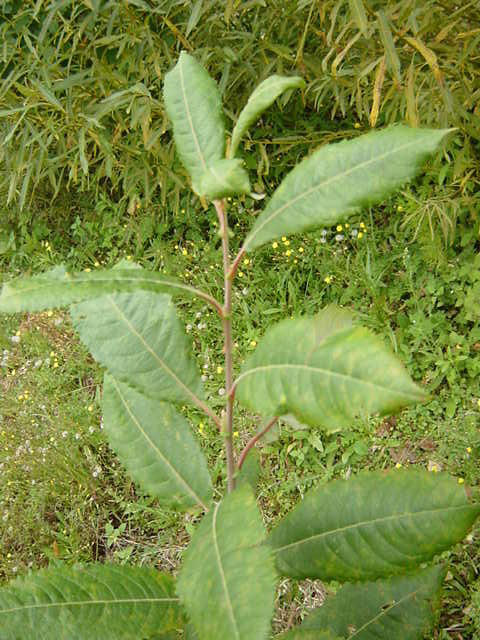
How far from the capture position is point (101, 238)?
381cm

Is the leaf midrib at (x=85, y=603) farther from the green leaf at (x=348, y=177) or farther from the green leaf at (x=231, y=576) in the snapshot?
the green leaf at (x=348, y=177)

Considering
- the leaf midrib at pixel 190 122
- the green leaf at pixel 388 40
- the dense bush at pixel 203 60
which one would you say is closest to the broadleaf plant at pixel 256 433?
the leaf midrib at pixel 190 122

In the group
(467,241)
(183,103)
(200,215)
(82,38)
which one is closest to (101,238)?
(200,215)

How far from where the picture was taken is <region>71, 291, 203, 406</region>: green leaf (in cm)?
95

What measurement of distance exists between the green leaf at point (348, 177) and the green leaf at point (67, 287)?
0.17 m

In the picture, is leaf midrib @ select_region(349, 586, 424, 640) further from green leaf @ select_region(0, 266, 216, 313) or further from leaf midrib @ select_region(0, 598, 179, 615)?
green leaf @ select_region(0, 266, 216, 313)

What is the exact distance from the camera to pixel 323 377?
71 centimetres

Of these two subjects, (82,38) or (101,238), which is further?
(101,238)

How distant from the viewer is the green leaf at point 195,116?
2.90 feet

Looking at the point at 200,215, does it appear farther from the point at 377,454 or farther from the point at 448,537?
the point at 448,537

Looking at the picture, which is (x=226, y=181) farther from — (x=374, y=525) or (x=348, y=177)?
(x=374, y=525)

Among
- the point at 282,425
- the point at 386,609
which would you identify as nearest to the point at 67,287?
the point at 386,609

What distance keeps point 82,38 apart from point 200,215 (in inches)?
41.0

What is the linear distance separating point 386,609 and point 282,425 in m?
1.39
